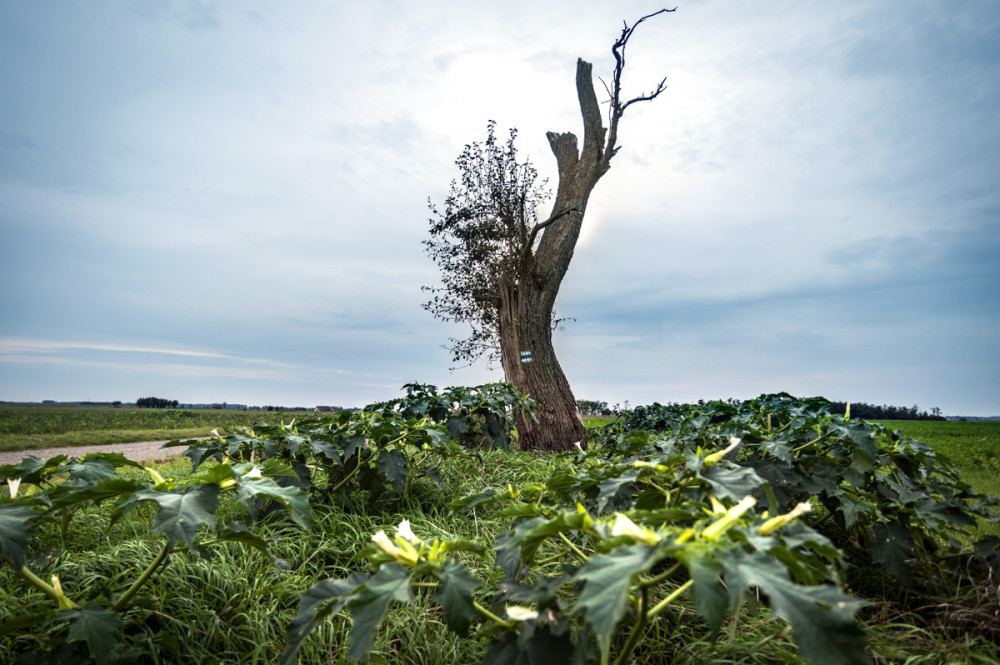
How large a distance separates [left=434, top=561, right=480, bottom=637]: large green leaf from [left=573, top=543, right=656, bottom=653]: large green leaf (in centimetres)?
33

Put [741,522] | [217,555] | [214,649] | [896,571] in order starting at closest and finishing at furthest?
1. [741,522]
2. [214,649]
3. [896,571]
4. [217,555]

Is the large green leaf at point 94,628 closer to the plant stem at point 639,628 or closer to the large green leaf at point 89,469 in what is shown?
the large green leaf at point 89,469

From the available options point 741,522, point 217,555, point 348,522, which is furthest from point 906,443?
point 217,555

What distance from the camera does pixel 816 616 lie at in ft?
2.94

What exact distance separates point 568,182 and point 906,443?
6801mm

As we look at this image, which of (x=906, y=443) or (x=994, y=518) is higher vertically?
(x=906, y=443)

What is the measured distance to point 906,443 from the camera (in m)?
2.59

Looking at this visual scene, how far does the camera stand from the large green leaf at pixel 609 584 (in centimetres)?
85

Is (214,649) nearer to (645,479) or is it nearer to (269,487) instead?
(269,487)

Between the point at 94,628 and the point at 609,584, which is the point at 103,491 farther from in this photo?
the point at 609,584

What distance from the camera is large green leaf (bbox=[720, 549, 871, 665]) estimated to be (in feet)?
2.91

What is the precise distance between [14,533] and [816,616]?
1.98 m

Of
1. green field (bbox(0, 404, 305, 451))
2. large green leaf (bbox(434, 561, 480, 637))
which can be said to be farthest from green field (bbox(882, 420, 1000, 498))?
green field (bbox(0, 404, 305, 451))

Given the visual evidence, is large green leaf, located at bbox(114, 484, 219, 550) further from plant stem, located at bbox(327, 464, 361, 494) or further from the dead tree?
the dead tree
